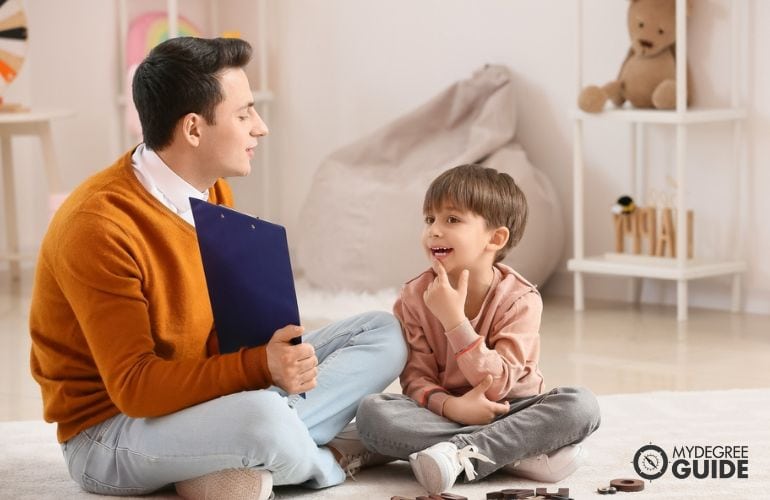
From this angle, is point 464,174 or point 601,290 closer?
point 464,174

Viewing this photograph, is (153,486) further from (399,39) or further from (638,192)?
(399,39)

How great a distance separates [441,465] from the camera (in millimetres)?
1868

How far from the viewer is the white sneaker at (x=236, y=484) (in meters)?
1.81

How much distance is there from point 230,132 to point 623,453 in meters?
0.82

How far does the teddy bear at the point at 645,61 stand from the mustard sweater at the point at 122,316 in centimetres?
190

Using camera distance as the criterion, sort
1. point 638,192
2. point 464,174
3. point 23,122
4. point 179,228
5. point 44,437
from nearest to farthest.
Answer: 1. point 179,228
2. point 464,174
3. point 44,437
4. point 638,192
5. point 23,122

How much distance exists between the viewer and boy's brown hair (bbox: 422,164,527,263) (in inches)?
79.7

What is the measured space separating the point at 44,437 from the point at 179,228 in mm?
681

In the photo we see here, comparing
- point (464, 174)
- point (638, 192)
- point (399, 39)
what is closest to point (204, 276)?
point (464, 174)

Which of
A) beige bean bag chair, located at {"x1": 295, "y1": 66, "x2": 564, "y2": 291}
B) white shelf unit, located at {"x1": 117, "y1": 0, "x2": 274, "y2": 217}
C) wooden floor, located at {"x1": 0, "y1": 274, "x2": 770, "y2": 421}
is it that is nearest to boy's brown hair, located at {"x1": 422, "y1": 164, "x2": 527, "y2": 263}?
wooden floor, located at {"x1": 0, "y1": 274, "x2": 770, "y2": 421}

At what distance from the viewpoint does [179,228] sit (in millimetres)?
1862

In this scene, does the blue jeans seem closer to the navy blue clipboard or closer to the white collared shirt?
the navy blue clipboard

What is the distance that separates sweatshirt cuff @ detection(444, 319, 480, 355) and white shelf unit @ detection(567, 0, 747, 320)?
5.23 ft

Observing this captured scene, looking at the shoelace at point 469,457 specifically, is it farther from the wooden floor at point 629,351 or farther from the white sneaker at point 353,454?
the wooden floor at point 629,351
